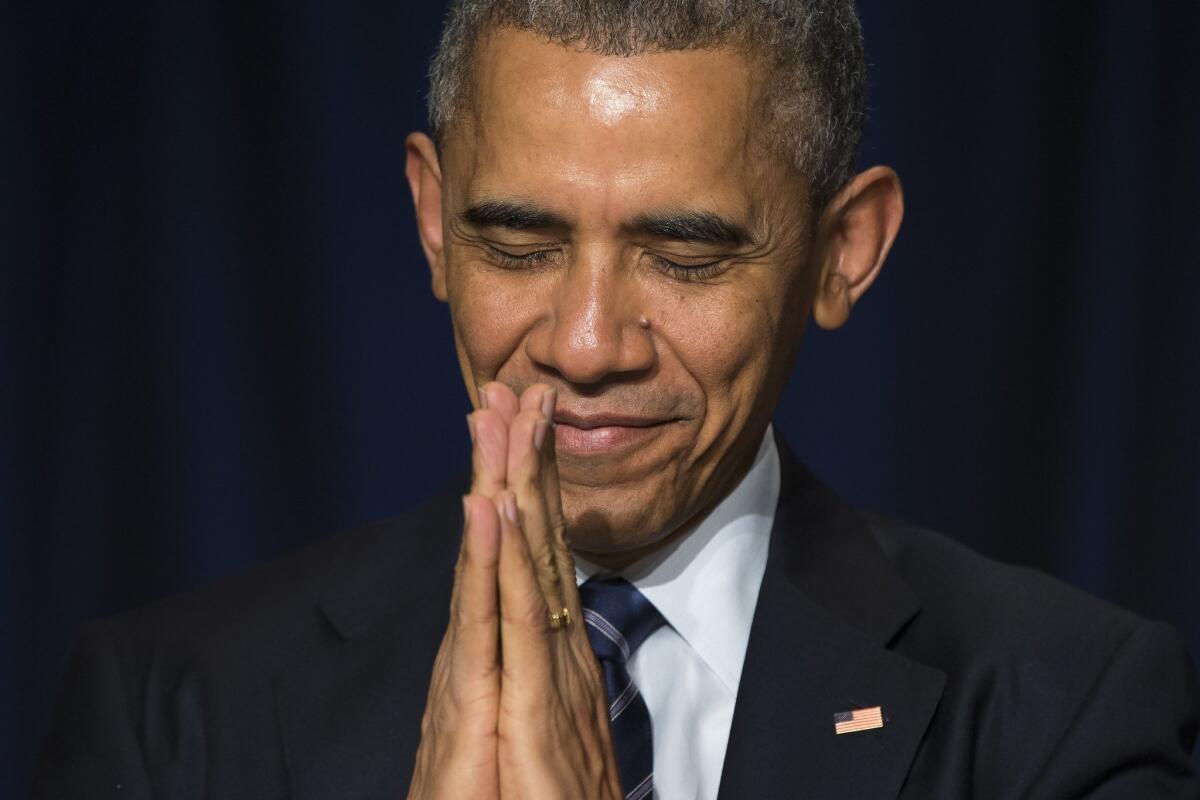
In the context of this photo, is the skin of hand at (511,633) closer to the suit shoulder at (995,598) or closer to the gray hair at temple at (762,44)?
the gray hair at temple at (762,44)

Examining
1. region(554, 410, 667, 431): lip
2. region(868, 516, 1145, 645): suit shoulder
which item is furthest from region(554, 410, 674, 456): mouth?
region(868, 516, 1145, 645): suit shoulder

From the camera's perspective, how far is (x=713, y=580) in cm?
201

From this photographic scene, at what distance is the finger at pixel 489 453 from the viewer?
165 cm

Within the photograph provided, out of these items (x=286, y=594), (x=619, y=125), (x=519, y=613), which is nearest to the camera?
(x=519, y=613)

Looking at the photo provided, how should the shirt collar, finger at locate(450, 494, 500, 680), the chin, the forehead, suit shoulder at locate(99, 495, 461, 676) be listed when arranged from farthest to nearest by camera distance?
suit shoulder at locate(99, 495, 461, 676)
the shirt collar
the chin
the forehead
finger at locate(450, 494, 500, 680)

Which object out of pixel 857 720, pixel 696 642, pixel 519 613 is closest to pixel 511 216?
pixel 519 613

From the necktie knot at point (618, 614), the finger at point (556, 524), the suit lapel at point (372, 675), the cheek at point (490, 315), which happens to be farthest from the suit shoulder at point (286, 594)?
the finger at point (556, 524)

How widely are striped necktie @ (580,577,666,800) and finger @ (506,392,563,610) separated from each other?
→ 0.27 metres

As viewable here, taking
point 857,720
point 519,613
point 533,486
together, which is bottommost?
point 857,720

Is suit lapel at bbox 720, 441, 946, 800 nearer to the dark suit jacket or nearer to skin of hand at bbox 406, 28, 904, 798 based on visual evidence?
the dark suit jacket

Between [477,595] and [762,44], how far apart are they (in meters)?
0.63

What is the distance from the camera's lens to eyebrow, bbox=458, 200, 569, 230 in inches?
69.8

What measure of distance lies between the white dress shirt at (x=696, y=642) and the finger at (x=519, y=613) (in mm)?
282

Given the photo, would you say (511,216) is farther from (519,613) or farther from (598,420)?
(519,613)
